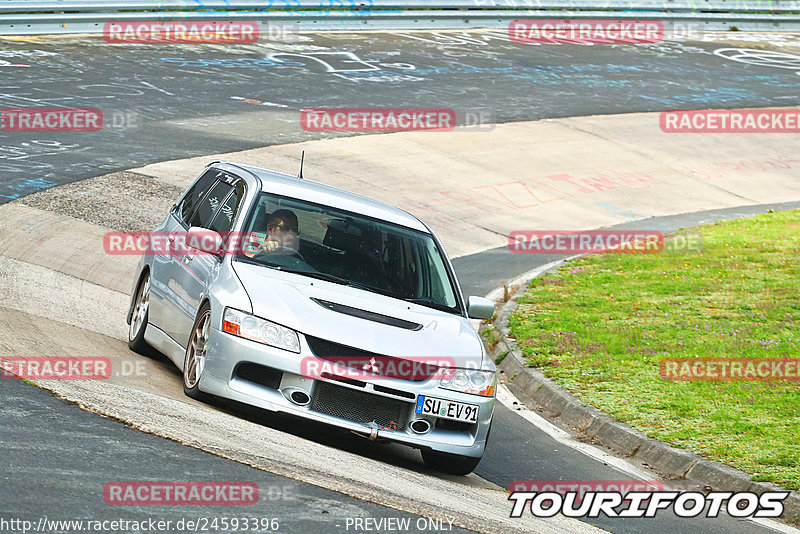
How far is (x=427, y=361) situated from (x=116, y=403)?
6.39 feet

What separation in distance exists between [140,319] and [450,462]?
3.10m

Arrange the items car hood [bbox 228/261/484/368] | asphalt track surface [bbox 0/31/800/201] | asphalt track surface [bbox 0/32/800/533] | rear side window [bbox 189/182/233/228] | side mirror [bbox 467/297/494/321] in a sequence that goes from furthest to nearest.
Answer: asphalt track surface [bbox 0/31/800/201], rear side window [bbox 189/182/233/228], side mirror [bbox 467/297/494/321], car hood [bbox 228/261/484/368], asphalt track surface [bbox 0/32/800/533]

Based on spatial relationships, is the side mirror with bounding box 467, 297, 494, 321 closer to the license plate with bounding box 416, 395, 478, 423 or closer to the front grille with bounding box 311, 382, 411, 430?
the license plate with bounding box 416, 395, 478, 423

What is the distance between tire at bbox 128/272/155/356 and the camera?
9.27 m

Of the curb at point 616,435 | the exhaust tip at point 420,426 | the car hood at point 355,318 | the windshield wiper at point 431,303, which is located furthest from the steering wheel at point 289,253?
the curb at point 616,435

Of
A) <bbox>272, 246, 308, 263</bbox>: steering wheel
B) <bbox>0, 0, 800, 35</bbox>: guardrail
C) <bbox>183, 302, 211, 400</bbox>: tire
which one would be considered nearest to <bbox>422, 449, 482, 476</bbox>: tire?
<bbox>183, 302, 211, 400</bbox>: tire

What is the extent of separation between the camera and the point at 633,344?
12.1 m

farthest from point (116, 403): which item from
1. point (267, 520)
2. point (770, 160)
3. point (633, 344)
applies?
point (770, 160)

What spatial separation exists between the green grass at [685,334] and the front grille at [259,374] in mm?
3628

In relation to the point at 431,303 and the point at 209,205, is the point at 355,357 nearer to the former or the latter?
the point at 431,303

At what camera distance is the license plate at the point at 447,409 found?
737 cm

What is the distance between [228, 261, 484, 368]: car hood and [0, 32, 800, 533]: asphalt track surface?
959 millimetres

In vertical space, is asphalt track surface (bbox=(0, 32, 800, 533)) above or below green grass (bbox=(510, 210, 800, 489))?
above

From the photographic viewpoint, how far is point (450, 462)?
7730 mm
